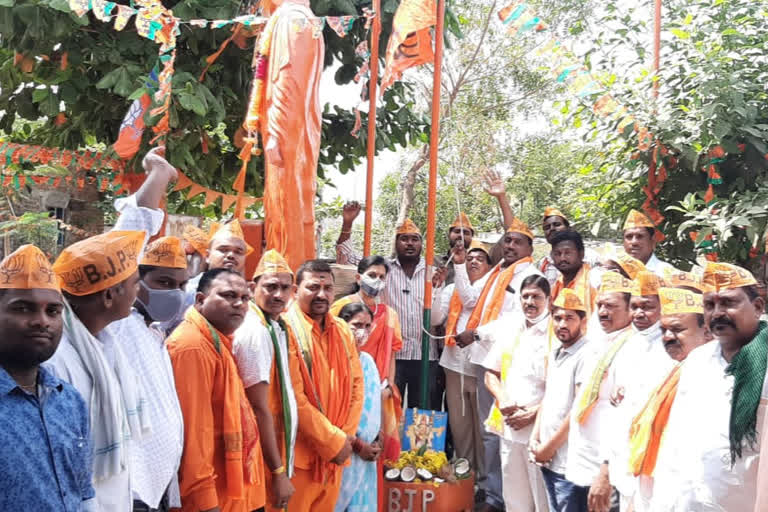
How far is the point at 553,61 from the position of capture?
639 cm

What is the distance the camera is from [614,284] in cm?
423

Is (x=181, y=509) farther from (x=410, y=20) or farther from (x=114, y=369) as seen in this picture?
(x=410, y=20)

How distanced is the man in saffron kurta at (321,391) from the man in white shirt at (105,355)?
5.09 feet

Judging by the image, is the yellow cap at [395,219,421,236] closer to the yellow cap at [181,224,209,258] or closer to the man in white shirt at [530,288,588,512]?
the yellow cap at [181,224,209,258]

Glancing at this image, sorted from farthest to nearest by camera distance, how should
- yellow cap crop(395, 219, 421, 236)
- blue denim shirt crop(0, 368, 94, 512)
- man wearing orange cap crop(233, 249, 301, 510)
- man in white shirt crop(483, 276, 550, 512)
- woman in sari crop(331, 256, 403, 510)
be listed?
yellow cap crop(395, 219, 421, 236) → woman in sari crop(331, 256, 403, 510) → man in white shirt crop(483, 276, 550, 512) → man wearing orange cap crop(233, 249, 301, 510) → blue denim shirt crop(0, 368, 94, 512)

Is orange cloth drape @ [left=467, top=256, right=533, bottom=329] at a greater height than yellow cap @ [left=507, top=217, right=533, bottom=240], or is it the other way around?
yellow cap @ [left=507, top=217, right=533, bottom=240]

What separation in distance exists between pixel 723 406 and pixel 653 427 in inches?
19.0

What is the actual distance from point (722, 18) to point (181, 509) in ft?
16.3

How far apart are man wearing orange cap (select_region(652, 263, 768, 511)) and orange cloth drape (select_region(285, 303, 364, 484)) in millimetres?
1802

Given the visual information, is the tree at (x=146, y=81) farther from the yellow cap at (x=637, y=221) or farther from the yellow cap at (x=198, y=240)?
the yellow cap at (x=637, y=221)

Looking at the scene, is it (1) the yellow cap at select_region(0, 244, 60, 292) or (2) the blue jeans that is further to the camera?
(2) the blue jeans

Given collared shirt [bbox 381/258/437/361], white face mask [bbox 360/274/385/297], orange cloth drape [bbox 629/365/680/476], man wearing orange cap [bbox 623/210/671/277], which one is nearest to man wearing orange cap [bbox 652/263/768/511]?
orange cloth drape [bbox 629/365/680/476]

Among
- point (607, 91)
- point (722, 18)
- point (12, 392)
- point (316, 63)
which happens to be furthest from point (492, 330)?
point (12, 392)

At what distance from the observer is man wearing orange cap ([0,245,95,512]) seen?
6.33 feet
